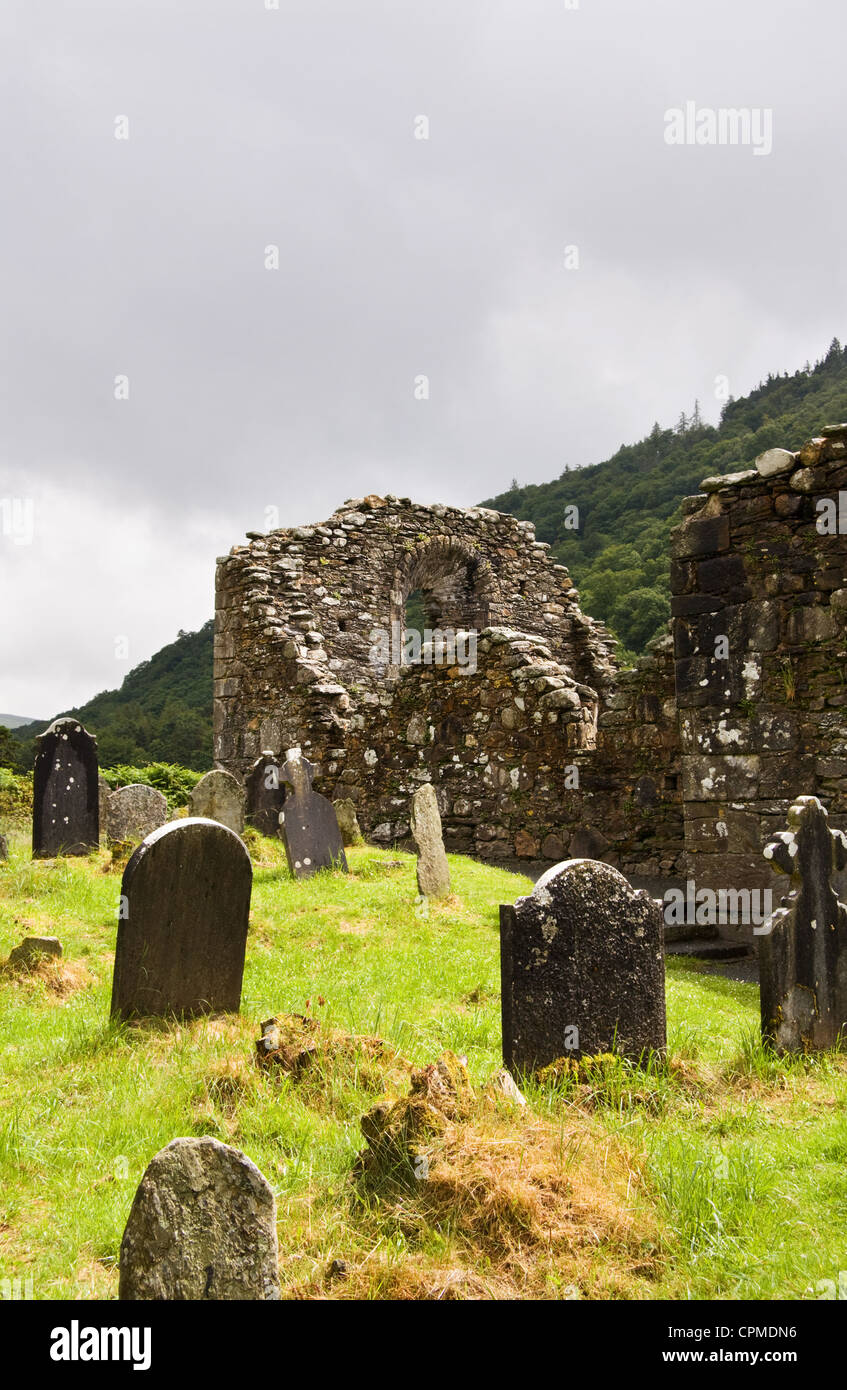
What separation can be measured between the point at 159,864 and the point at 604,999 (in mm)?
2421

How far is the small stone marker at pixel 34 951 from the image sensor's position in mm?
5777

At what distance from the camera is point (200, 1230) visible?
2465 millimetres

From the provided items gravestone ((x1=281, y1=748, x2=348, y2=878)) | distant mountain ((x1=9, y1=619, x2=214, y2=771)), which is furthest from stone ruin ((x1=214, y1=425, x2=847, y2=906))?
distant mountain ((x1=9, y1=619, x2=214, y2=771))

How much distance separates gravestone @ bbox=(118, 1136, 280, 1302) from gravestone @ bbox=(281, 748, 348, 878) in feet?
21.8

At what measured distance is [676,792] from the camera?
9.96m

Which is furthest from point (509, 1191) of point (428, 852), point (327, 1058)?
point (428, 852)

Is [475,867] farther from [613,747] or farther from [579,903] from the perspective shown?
[579,903]

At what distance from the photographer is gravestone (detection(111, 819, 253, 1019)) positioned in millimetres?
5102

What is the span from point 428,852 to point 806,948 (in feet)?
12.9

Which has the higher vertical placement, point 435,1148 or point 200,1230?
point 200,1230

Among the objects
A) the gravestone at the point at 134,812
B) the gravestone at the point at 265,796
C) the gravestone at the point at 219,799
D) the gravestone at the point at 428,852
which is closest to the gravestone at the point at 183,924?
the gravestone at the point at 428,852

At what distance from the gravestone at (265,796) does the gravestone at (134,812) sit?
1110 millimetres

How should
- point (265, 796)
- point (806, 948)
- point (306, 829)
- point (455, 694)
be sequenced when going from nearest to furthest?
1. point (806, 948)
2. point (306, 829)
3. point (265, 796)
4. point (455, 694)

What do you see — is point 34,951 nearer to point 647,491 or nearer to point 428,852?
point 428,852
